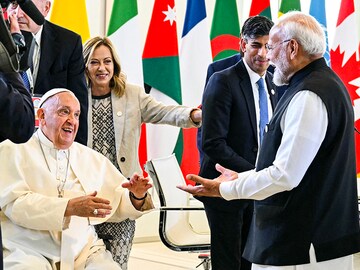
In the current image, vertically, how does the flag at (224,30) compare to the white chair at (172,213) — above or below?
above

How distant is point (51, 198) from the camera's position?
12.4ft

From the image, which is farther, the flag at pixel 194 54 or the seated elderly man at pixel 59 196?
the flag at pixel 194 54

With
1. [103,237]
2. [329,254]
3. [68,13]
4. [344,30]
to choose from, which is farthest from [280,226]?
[344,30]

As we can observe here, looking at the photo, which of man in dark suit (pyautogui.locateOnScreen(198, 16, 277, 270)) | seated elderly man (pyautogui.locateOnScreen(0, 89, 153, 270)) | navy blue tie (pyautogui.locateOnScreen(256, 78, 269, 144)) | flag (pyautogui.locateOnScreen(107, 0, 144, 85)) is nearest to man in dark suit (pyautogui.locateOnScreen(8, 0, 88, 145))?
seated elderly man (pyautogui.locateOnScreen(0, 89, 153, 270))

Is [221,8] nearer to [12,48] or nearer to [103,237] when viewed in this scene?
[103,237]

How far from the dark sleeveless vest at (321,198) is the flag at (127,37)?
3990mm

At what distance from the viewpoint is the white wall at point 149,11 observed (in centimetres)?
745

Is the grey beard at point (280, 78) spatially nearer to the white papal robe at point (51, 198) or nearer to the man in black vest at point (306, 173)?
the man in black vest at point (306, 173)

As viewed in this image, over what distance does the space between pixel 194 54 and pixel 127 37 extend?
80 centimetres

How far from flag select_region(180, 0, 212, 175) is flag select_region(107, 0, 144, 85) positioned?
2.07 feet

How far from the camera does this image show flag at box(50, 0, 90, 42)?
21.2ft

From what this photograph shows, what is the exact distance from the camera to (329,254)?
299 cm

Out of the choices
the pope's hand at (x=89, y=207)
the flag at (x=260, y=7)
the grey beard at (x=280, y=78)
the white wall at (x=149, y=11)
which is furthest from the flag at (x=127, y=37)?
the grey beard at (x=280, y=78)

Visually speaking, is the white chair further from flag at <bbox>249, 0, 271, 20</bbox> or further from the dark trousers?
flag at <bbox>249, 0, 271, 20</bbox>
